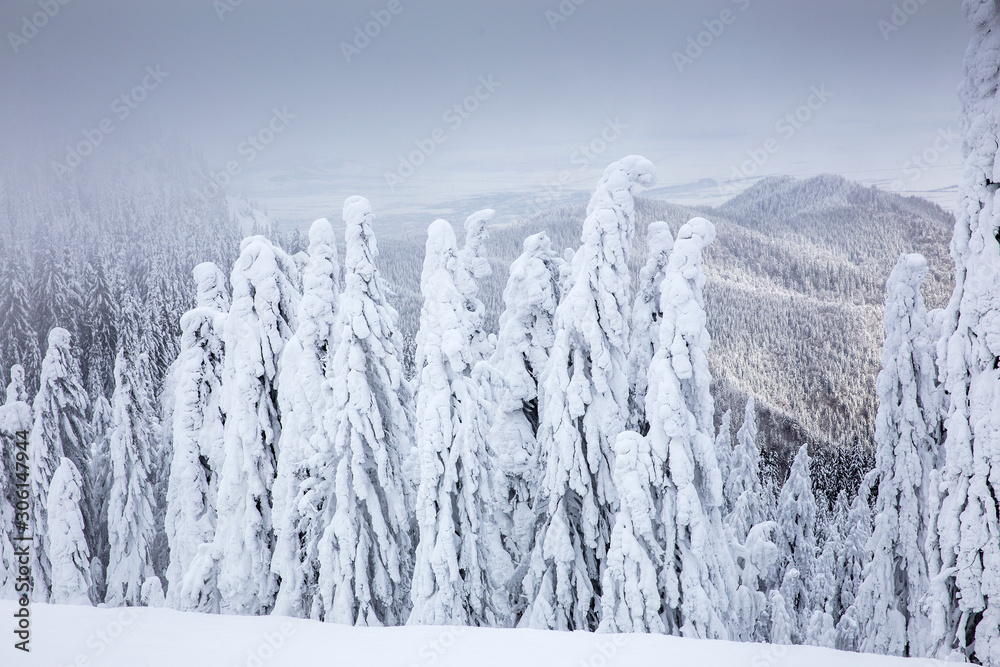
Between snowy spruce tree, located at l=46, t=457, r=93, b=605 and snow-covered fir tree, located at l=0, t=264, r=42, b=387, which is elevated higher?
snow-covered fir tree, located at l=0, t=264, r=42, b=387

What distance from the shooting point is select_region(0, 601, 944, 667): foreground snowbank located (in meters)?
7.16

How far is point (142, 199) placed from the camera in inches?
3403

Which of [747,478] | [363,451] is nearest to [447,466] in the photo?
[363,451]

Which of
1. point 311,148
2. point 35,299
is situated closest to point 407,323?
point 35,299

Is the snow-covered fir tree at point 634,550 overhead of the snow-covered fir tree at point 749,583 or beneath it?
overhead

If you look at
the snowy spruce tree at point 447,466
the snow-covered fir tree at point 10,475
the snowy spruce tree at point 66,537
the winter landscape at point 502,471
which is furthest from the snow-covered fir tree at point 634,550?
the snow-covered fir tree at point 10,475

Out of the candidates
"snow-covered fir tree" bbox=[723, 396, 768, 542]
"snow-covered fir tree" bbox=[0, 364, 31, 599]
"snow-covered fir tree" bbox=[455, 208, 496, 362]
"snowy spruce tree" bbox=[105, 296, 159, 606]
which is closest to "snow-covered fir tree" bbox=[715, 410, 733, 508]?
"snow-covered fir tree" bbox=[723, 396, 768, 542]

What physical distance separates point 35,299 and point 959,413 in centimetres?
5066

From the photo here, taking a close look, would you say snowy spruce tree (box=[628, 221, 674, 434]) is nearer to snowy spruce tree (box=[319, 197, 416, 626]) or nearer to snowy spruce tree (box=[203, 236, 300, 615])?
snowy spruce tree (box=[319, 197, 416, 626])

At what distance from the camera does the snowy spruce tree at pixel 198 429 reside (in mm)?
13609

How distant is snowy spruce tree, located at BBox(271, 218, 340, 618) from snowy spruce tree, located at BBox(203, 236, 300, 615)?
0.57 meters

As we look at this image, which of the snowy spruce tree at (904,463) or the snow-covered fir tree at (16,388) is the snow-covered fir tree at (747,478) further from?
the snow-covered fir tree at (16,388)

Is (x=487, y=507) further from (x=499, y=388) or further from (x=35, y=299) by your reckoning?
(x=35, y=299)

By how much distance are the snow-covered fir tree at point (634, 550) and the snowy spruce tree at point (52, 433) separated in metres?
19.0
